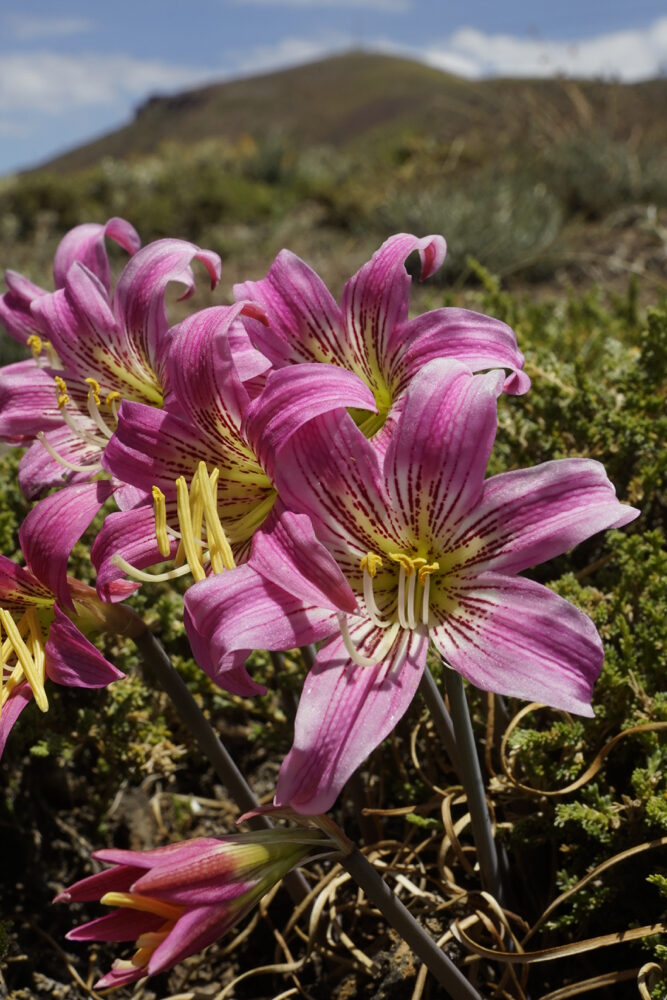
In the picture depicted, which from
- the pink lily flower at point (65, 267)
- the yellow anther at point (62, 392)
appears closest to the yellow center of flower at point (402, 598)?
the yellow anther at point (62, 392)

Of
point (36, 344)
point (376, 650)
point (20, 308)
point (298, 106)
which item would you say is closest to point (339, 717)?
point (376, 650)

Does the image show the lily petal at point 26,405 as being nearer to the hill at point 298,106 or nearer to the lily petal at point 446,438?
the lily petal at point 446,438

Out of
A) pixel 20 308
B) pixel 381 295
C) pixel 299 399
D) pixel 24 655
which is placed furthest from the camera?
pixel 20 308

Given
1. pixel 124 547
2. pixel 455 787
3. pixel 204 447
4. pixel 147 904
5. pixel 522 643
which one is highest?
pixel 204 447

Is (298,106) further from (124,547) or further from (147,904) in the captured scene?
(147,904)

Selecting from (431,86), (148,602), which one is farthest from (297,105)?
(148,602)

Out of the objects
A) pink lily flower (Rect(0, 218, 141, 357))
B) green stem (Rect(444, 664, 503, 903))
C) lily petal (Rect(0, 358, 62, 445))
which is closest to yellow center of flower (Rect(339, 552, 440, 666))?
green stem (Rect(444, 664, 503, 903))

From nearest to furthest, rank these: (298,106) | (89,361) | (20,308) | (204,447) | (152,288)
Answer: (204,447) < (152,288) < (89,361) < (20,308) < (298,106)
